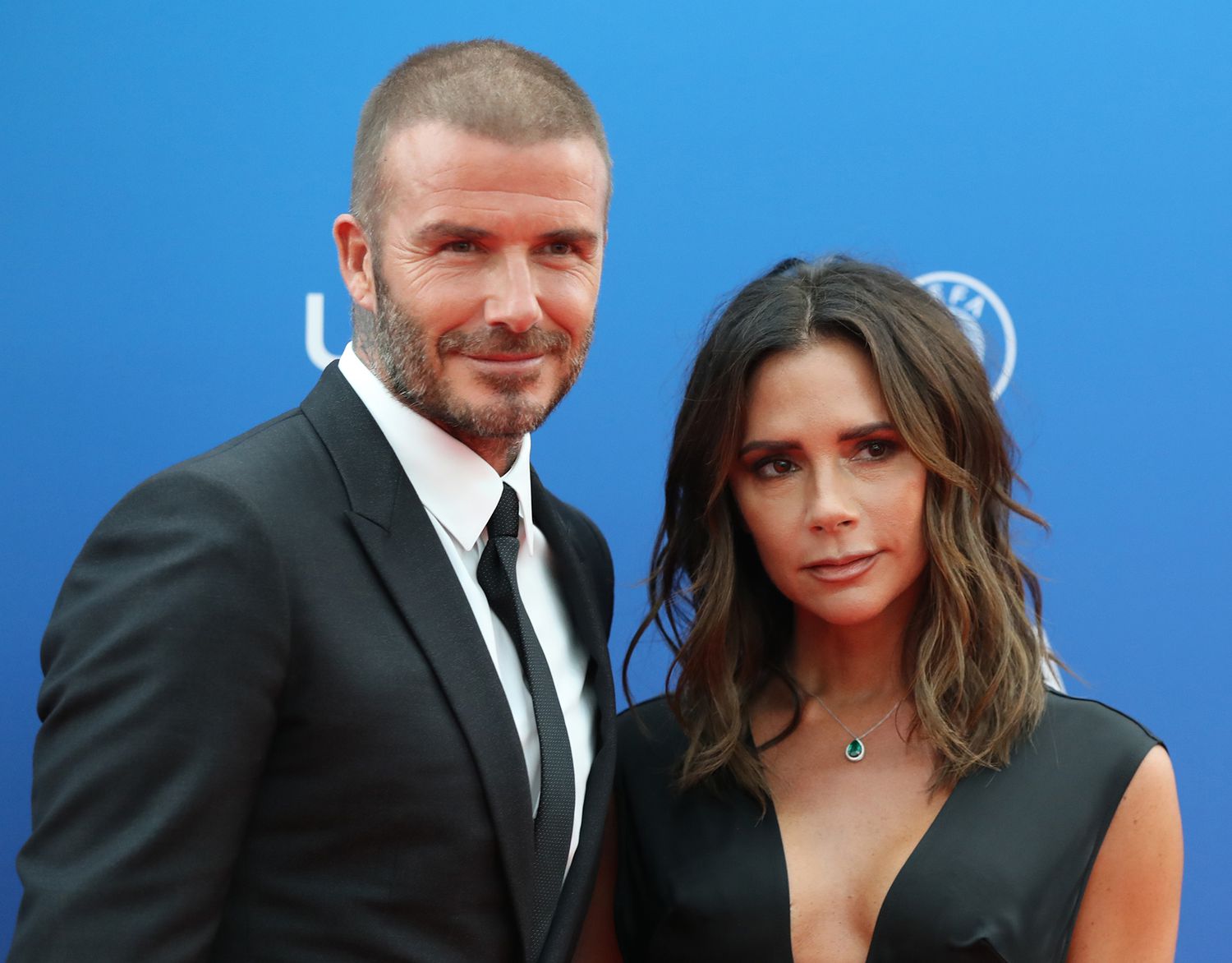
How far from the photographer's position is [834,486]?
1.72 metres

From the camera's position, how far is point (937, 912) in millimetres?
1641

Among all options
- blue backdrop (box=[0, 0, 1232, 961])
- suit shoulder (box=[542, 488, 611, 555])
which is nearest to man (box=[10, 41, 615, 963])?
suit shoulder (box=[542, 488, 611, 555])

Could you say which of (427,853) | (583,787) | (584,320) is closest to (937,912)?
(583,787)

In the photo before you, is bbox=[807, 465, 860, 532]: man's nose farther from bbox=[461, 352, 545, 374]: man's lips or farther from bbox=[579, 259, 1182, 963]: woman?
bbox=[461, 352, 545, 374]: man's lips

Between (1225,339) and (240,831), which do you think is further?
(1225,339)

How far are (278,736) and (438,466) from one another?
354mm

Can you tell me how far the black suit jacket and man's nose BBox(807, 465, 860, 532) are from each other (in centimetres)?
51

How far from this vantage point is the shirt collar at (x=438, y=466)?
59.2 inches

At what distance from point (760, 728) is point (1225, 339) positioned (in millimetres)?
1029

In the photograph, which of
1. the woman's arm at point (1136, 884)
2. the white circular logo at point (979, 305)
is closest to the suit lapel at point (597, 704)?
the woman's arm at point (1136, 884)

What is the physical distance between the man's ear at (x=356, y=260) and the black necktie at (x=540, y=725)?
0.93ft

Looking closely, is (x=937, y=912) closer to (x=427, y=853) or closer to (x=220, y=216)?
(x=427, y=853)

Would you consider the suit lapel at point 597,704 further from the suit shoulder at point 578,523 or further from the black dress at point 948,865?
the black dress at point 948,865

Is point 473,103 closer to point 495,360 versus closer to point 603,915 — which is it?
point 495,360
